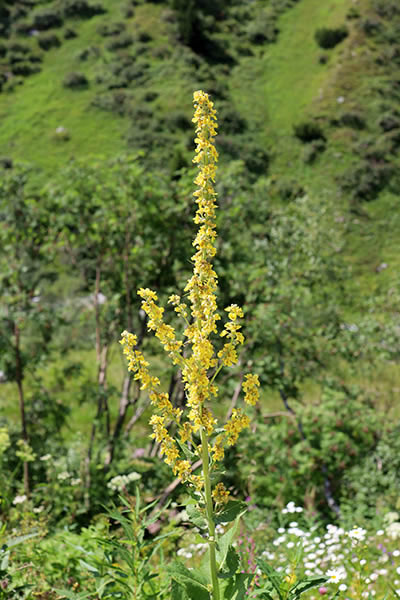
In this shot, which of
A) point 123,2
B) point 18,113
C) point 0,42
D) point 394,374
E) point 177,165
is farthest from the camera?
point 123,2

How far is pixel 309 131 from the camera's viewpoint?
2936cm

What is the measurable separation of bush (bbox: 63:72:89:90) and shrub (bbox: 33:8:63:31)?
9.53 meters

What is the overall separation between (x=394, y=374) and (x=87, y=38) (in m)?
39.7

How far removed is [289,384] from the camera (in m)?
6.61

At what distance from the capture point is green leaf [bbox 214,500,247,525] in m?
1.82

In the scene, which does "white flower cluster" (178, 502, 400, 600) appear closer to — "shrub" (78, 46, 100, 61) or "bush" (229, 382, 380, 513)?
"bush" (229, 382, 380, 513)

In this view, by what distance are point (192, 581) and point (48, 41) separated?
44753 millimetres

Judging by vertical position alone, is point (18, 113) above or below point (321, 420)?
below

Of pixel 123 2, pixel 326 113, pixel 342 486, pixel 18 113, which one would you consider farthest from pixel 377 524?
pixel 123 2

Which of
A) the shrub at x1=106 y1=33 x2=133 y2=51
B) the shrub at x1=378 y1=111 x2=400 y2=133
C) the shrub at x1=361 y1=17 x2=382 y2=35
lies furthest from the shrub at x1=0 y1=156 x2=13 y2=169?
the shrub at x1=361 y1=17 x2=382 y2=35

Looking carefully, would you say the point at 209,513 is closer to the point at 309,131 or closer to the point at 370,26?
the point at 309,131

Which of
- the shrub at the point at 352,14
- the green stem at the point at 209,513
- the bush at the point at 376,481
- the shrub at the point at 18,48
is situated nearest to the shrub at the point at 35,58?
the shrub at the point at 18,48

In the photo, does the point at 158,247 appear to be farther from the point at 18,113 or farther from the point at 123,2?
the point at 123,2

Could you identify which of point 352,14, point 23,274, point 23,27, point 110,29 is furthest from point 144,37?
point 23,274
